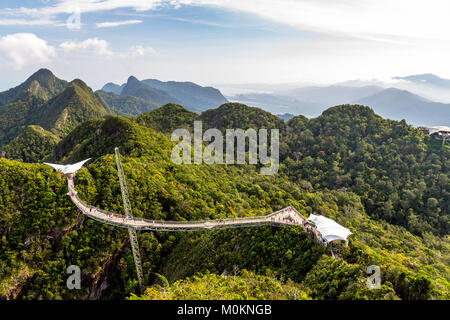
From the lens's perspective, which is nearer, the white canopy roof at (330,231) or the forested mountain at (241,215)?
the forested mountain at (241,215)

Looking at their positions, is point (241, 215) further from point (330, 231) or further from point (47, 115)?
point (47, 115)

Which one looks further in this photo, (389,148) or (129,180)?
(389,148)

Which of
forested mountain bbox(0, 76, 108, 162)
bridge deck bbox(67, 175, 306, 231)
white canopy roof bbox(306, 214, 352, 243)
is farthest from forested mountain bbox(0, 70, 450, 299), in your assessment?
forested mountain bbox(0, 76, 108, 162)

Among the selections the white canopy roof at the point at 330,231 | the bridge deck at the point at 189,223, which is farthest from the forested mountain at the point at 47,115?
the white canopy roof at the point at 330,231

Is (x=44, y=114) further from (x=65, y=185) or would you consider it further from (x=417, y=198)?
(x=417, y=198)

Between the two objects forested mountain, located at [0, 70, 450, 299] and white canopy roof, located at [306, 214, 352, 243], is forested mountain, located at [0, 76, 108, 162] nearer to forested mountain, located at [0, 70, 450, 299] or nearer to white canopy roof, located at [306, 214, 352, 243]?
forested mountain, located at [0, 70, 450, 299]

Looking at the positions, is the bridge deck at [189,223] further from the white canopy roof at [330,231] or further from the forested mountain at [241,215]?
the white canopy roof at [330,231]
